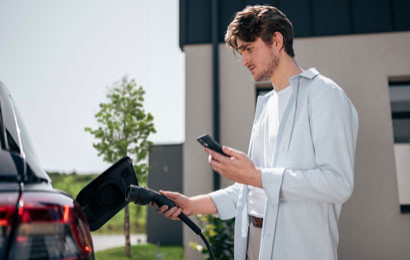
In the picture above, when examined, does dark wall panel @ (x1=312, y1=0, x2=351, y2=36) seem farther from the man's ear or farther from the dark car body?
the dark car body

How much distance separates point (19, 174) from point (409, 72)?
587cm

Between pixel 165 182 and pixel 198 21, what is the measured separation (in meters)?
7.71

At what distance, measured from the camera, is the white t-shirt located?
5.64ft

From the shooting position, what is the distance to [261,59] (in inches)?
72.2

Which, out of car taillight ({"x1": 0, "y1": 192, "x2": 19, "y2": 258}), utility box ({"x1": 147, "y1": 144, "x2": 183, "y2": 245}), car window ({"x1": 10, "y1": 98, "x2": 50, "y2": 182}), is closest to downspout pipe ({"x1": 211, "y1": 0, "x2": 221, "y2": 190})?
car window ({"x1": 10, "y1": 98, "x2": 50, "y2": 182})

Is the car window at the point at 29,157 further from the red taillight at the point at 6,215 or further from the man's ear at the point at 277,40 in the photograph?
the man's ear at the point at 277,40

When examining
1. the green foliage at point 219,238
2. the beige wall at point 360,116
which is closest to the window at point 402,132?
the beige wall at point 360,116

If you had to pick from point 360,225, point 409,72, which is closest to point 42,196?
point 360,225

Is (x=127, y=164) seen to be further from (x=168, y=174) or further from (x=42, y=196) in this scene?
(x=168, y=174)

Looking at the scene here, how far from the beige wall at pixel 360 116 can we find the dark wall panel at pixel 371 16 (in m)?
0.17

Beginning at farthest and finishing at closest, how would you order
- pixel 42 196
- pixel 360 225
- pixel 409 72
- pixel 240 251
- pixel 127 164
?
1. pixel 409 72
2. pixel 360 225
3. pixel 240 251
4. pixel 127 164
5. pixel 42 196

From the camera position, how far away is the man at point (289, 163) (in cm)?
135

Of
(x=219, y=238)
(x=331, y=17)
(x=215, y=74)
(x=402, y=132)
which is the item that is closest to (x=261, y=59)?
(x=219, y=238)

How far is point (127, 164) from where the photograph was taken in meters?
1.43
